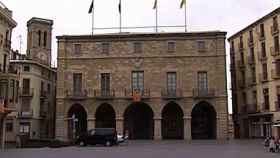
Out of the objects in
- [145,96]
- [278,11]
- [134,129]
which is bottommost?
[134,129]

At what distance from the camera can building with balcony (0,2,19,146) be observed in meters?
36.2

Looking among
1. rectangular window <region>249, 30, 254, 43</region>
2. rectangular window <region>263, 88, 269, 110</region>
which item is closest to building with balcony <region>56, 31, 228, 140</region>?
rectangular window <region>263, 88, 269, 110</region>

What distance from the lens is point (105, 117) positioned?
51.8 metres

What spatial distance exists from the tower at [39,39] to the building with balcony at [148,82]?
14261 millimetres

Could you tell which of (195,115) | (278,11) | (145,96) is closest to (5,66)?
(145,96)

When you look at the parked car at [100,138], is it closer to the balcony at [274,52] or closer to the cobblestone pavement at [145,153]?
the cobblestone pavement at [145,153]

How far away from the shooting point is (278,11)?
47312 millimetres

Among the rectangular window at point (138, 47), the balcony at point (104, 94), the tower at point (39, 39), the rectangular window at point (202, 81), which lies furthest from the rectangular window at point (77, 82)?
the tower at point (39, 39)

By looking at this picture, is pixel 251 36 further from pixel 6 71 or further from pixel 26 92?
pixel 6 71

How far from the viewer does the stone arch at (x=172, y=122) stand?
1989 inches

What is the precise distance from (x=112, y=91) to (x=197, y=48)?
11093mm

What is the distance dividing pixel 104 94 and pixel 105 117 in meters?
4.16

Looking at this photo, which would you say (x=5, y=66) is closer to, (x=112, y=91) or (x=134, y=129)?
(x=112, y=91)

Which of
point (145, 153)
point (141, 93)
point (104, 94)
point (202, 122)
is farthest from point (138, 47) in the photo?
point (145, 153)
